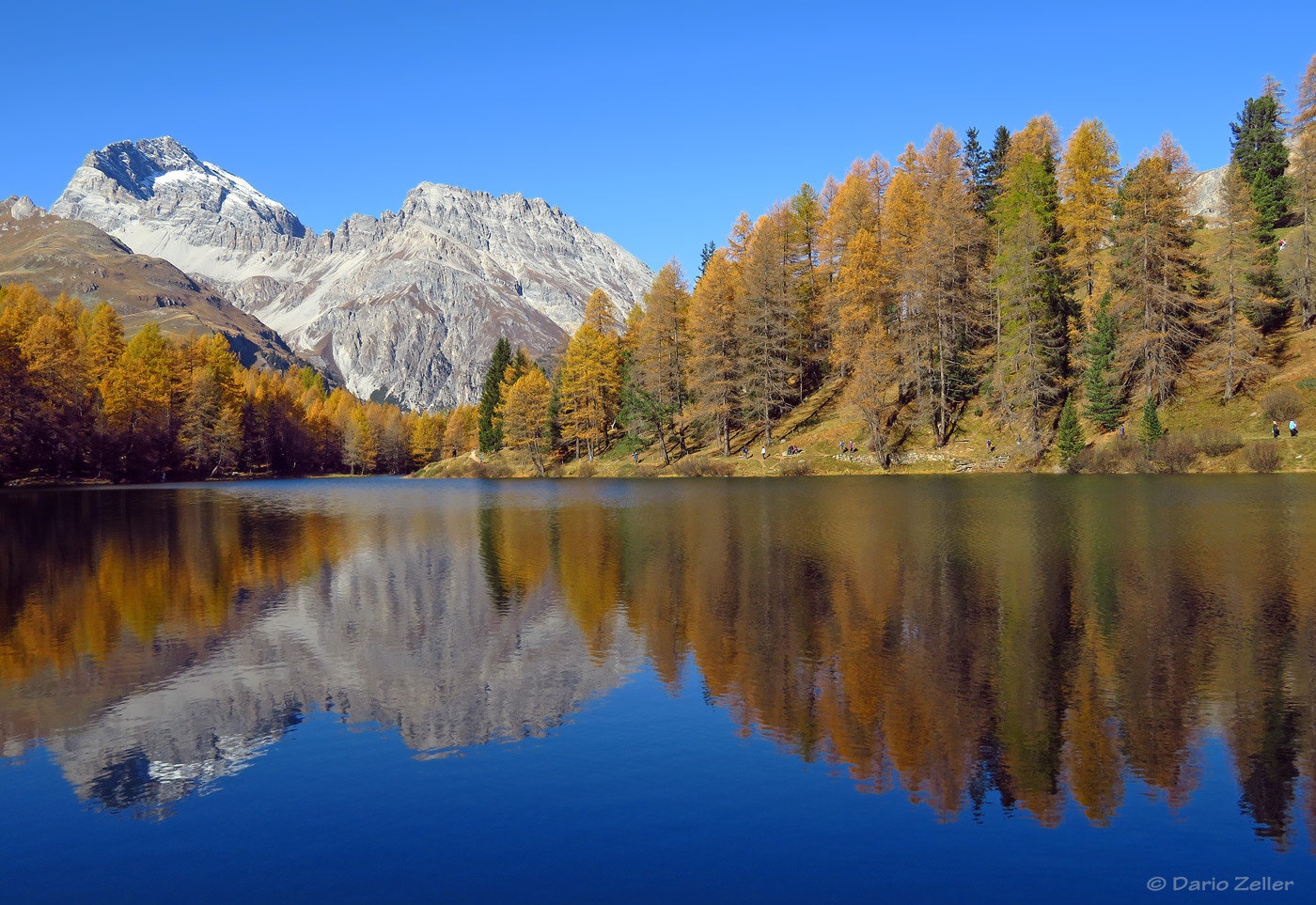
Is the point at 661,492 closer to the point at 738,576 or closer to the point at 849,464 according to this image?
the point at 849,464

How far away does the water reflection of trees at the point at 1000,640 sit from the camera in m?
10.3

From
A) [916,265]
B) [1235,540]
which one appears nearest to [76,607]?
[1235,540]

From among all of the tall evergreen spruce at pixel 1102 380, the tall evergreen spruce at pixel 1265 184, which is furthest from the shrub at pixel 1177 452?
the tall evergreen spruce at pixel 1265 184

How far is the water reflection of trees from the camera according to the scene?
10344 mm

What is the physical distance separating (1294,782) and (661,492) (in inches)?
2049

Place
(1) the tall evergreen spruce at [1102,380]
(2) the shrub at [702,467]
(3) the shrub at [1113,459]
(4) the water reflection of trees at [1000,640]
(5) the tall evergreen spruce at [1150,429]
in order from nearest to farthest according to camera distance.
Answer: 1. (4) the water reflection of trees at [1000,640]
2. (5) the tall evergreen spruce at [1150,429]
3. (3) the shrub at [1113,459]
4. (1) the tall evergreen spruce at [1102,380]
5. (2) the shrub at [702,467]

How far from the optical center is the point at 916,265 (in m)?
72.6

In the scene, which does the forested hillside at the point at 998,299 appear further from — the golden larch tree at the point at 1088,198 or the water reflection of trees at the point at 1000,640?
the water reflection of trees at the point at 1000,640

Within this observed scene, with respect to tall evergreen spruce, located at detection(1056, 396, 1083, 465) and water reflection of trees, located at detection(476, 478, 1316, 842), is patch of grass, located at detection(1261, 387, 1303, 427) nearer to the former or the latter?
tall evergreen spruce, located at detection(1056, 396, 1083, 465)

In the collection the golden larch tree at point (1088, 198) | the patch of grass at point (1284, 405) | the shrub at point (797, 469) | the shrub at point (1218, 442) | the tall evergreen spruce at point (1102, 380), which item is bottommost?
the shrub at point (797, 469)

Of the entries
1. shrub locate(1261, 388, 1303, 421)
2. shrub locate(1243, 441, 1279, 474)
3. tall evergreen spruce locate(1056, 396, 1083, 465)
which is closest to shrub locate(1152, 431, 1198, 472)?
shrub locate(1243, 441, 1279, 474)

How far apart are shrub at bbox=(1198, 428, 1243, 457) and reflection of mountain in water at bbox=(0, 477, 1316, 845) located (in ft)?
98.3

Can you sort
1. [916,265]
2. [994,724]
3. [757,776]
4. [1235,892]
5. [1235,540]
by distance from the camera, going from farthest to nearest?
[916,265] → [1235,540] → [994,724] → [757,776] → [1235,892]

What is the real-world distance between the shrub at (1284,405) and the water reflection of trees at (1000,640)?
1187 inches
